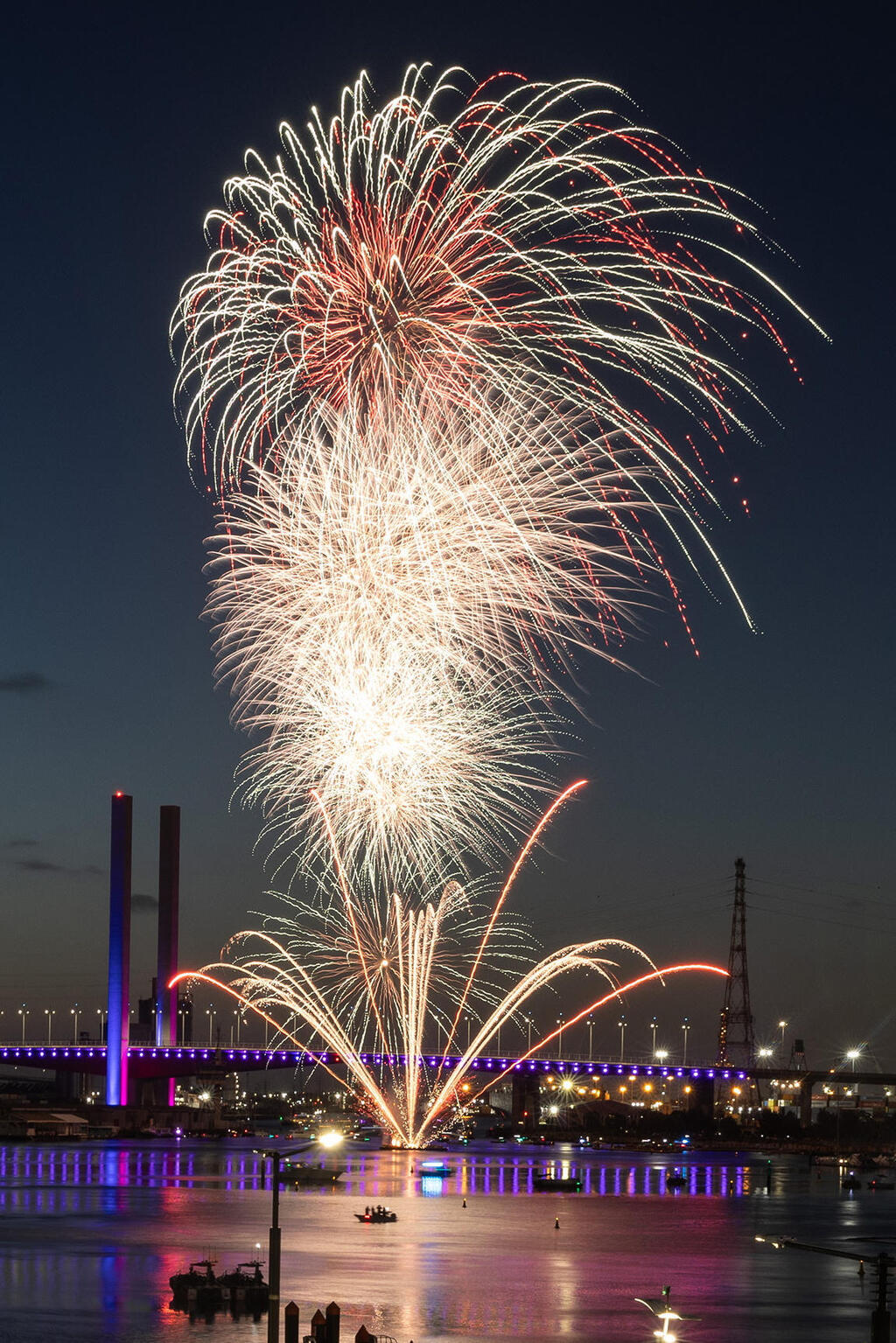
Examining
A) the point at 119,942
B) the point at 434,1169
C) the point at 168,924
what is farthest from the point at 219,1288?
the point at 168,924

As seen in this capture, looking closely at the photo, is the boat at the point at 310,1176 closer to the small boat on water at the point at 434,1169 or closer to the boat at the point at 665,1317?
the small boat on water at the point at 434,1169

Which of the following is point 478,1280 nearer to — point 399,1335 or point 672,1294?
point 672,1294

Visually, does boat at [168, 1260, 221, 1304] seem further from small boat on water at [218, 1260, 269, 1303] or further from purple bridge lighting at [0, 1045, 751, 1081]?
purple bridge lighting at [0, 1045, 751, 1081]

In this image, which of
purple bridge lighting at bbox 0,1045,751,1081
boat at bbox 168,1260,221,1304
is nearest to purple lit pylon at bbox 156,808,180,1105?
purple bridge lighting at bbox 0,1045,751,1081

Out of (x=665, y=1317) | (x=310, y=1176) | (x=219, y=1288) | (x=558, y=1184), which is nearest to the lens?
(x=665, y=1317)

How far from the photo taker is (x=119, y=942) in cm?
15862

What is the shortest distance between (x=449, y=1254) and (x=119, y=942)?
104m

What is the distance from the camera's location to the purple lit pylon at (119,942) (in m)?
156

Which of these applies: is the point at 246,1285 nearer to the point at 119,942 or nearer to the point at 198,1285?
the point at 198,1285

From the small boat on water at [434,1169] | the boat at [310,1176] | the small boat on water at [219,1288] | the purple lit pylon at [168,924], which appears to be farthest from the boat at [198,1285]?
the purple lit pylon at [168,924]

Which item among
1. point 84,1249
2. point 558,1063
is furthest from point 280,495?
point 558,1063

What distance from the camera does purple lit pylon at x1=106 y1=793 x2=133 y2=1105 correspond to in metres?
156

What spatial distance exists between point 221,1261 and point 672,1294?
44.5 feet

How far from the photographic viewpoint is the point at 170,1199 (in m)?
81.8
